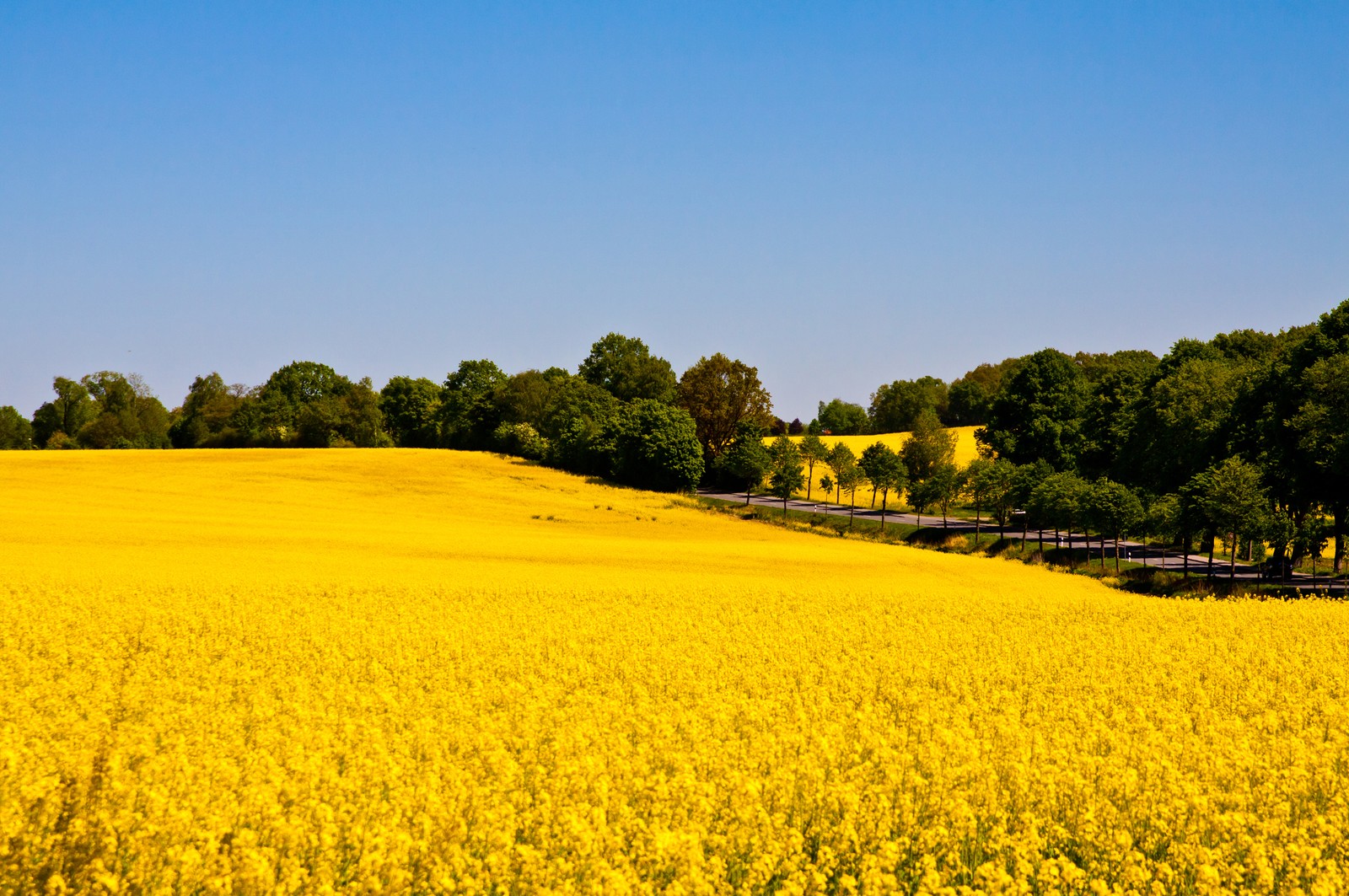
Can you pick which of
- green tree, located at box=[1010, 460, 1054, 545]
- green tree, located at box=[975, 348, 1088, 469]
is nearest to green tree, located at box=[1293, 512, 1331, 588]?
green tree, located at box=[1010, 460, 1054, 545]

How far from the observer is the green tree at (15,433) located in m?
129

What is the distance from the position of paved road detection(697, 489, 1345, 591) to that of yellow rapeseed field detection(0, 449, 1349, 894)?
867 inches

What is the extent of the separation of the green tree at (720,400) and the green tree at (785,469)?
14427mm

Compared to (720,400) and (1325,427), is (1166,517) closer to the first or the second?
(1325,427)

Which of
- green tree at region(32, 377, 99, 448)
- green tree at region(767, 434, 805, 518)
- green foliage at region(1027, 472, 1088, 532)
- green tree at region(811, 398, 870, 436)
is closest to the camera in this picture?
green foliage at region(1027, 472, 1088, 532)

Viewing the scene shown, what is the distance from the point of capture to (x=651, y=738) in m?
12.7

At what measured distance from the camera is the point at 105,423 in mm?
119188

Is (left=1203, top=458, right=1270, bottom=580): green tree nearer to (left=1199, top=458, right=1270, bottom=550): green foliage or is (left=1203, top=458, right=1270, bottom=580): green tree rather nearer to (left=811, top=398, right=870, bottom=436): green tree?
(left=1199, top=458, right=1270, bottom=550): green foliage

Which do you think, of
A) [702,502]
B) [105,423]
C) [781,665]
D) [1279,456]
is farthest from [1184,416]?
[105,423]

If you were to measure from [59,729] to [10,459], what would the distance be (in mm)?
75644

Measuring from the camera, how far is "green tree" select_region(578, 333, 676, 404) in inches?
4245

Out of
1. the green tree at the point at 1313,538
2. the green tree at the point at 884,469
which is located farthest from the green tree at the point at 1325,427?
the green tree at the point at 884,469

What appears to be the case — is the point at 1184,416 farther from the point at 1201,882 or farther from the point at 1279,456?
the point at 1201,882

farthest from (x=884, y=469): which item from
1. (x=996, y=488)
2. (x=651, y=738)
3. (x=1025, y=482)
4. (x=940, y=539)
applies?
(x=651, y=738)
